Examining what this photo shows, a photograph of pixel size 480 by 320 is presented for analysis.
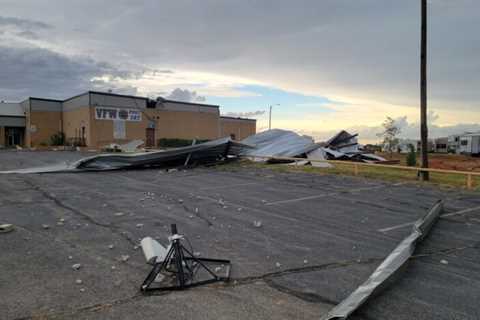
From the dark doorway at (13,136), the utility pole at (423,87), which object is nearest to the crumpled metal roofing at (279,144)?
the utility pole at (423,87)

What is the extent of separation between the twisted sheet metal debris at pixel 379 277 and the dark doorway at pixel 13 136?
5589 cm

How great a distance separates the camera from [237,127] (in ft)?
192

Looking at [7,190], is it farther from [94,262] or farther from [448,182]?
[448,182]

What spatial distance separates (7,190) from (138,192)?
3479mm

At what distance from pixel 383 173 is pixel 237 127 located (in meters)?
44.8

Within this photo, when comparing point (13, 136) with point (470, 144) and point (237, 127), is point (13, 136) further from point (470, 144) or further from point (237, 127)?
point (470, 144)

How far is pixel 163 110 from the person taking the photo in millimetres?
44812

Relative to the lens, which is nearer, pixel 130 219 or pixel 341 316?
pixel 341 316

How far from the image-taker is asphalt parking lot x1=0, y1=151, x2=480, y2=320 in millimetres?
3338

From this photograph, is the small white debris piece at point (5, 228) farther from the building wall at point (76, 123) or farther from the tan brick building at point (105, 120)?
the building wall at point (76, 123)

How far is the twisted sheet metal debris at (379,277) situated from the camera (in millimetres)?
3070

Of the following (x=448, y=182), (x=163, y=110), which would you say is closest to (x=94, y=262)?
(x=448, y=182)

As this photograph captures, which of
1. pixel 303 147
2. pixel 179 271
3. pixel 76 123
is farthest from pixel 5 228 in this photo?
pixel 76 123

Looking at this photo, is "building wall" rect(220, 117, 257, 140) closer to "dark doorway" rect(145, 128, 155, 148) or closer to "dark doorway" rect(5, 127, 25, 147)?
"dark doorway" rect(145, 128, 155, 148)
